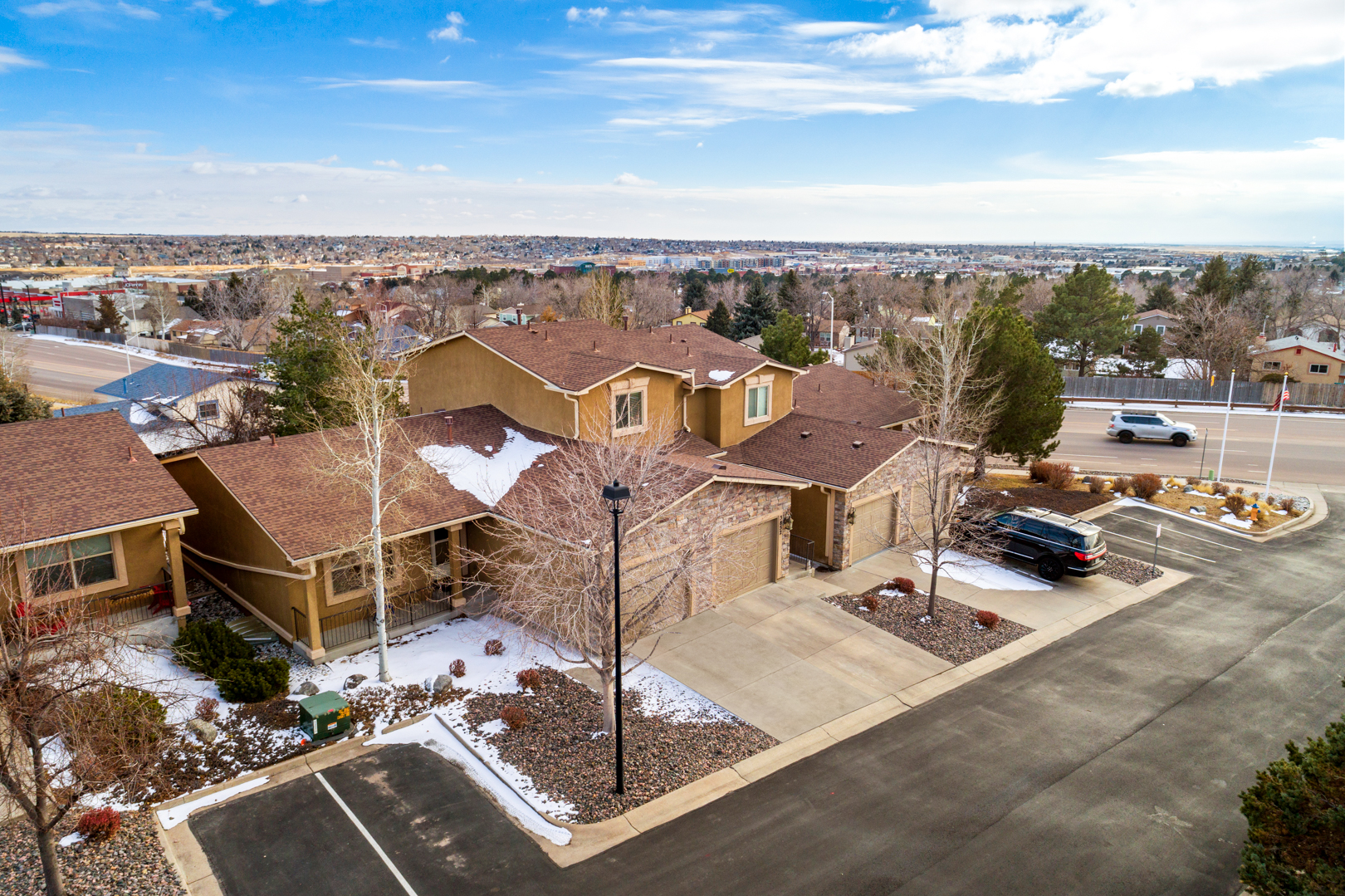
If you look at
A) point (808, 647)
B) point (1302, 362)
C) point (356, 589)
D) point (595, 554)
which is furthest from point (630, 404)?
point (1302, 362)

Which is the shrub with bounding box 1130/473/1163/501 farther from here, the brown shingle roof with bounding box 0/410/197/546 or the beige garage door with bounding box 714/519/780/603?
the brown shingle roof with bounding box 0/410/197/546

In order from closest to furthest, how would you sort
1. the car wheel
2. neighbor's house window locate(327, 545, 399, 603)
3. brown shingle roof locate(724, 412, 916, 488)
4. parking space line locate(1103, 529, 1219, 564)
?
neighbor's house window locate(327, 545, 399, 603) < the car wheel < brown shingle roof locate(724, 412, 916, 488) < parking space line locate(1103, 529, 1219, 564)

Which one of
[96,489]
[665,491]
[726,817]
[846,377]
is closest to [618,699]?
[726,817]

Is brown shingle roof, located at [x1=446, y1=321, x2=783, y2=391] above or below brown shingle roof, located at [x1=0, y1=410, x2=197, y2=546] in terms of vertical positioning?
above

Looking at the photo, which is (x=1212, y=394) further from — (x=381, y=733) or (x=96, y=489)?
(x=96, y=489)

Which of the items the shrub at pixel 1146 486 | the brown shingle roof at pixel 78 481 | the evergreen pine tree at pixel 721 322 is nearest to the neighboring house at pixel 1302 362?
the shrub at pixel 1146 486

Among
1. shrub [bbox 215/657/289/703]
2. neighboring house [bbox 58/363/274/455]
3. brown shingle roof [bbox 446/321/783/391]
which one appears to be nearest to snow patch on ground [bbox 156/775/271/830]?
shrub [bbox 215/657/289/703]

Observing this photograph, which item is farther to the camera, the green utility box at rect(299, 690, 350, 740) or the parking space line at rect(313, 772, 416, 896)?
the green utility box at rect(299, 690, 350, 740)

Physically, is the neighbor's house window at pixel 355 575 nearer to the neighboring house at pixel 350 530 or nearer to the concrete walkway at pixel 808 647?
the neighboring house at pixel 350 530
